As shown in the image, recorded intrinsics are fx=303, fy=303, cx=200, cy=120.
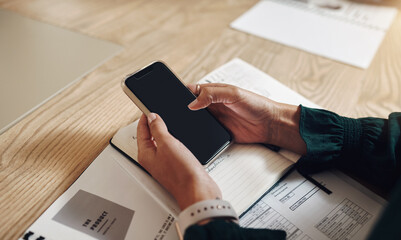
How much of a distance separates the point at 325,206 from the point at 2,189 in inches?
19.7

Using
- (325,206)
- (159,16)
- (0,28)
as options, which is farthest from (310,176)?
(0,28)

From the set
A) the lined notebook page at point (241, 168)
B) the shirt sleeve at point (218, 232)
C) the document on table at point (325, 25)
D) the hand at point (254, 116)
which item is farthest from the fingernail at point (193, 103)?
the document on table at point (325, 25)

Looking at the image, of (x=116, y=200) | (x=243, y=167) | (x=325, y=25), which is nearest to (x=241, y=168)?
(x=243, y=167)

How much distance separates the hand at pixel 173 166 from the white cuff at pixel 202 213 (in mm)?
15

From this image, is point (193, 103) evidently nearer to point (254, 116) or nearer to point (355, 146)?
point (254, 116)

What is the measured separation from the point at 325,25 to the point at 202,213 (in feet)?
2.49

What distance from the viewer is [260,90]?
25.9 inches

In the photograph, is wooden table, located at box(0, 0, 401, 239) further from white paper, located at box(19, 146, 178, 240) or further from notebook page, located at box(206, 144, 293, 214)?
notebook page, located at box(206, 144, 293, 214)

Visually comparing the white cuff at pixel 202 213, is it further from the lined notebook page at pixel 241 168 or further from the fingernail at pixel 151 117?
the fingernail at pixel 151 117

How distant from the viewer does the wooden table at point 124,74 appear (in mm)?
484

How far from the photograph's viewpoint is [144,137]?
1.64 ft

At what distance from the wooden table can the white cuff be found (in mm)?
201

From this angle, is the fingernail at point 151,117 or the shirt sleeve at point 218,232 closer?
the shirt sleeve at point 218,232

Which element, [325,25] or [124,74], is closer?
[124,74]
